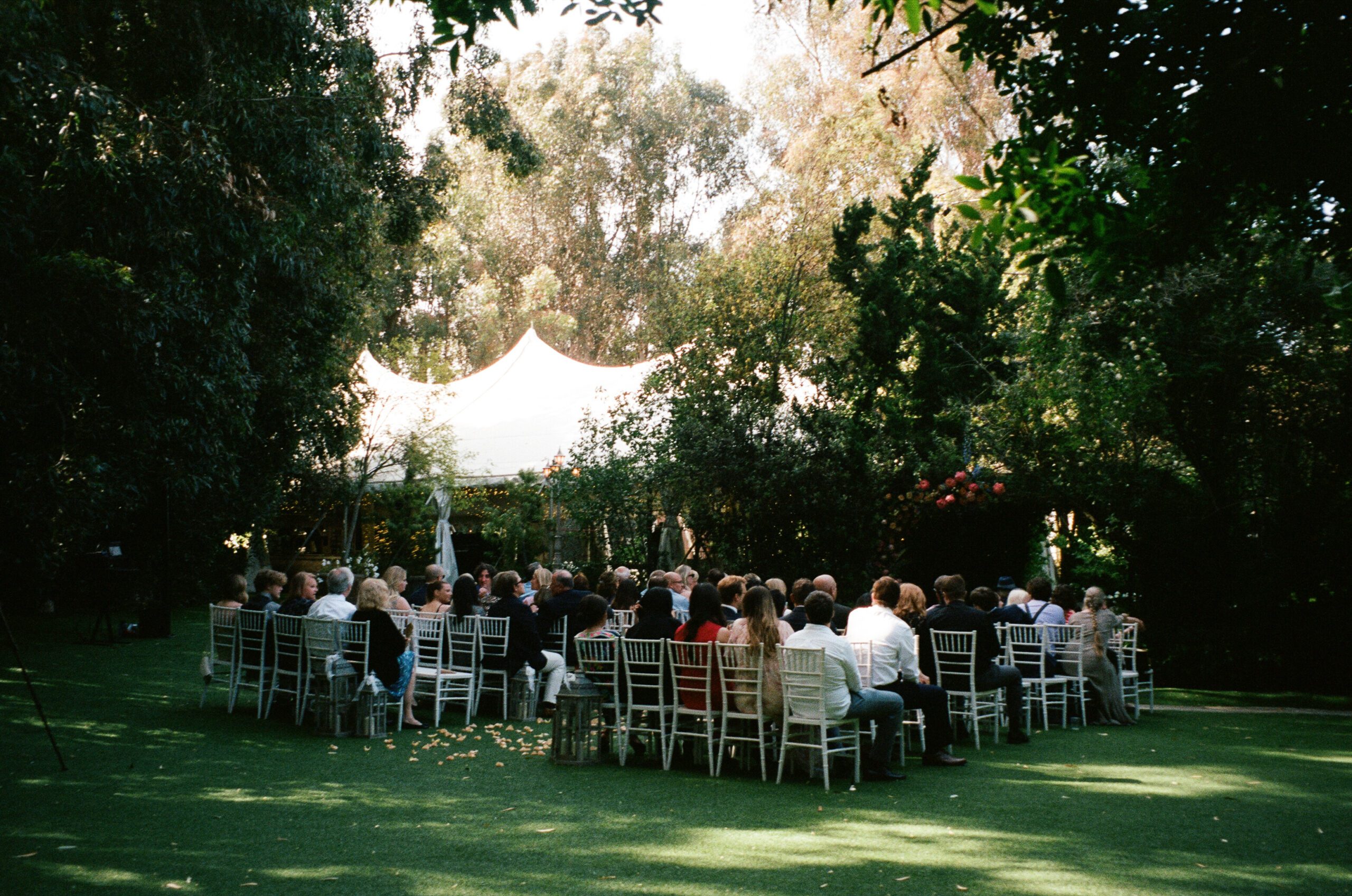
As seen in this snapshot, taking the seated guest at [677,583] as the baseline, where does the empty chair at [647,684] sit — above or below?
below

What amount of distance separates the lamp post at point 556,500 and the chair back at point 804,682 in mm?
10174

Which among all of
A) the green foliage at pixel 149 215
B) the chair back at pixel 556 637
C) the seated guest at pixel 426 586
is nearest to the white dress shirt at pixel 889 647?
the chair back at pixel 556 637

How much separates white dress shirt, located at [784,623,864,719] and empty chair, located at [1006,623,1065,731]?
2938mm

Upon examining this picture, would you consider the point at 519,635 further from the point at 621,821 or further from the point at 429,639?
the point at 621,821

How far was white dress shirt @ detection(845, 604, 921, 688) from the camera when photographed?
26.0 ft

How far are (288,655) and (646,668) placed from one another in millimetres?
3415

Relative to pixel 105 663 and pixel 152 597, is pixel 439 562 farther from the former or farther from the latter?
pixel 105 663

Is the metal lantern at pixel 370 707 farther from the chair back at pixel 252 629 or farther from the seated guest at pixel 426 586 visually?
the seated guest at pixel 426 586

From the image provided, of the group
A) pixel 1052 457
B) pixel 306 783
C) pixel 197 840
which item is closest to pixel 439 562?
pixel 1052 457

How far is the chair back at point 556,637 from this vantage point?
10117mm

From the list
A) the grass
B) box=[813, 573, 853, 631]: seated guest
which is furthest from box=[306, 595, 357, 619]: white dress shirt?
box=[813, 573, 853, 631]: seated guest

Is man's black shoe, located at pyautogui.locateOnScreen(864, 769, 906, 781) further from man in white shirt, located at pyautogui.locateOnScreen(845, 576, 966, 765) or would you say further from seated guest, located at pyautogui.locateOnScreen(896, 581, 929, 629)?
seated guest, located at pyautogui.locateOnScreen(896, 581, 929, 629)

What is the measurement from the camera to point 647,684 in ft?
25.6

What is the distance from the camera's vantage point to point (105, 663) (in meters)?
12.7
